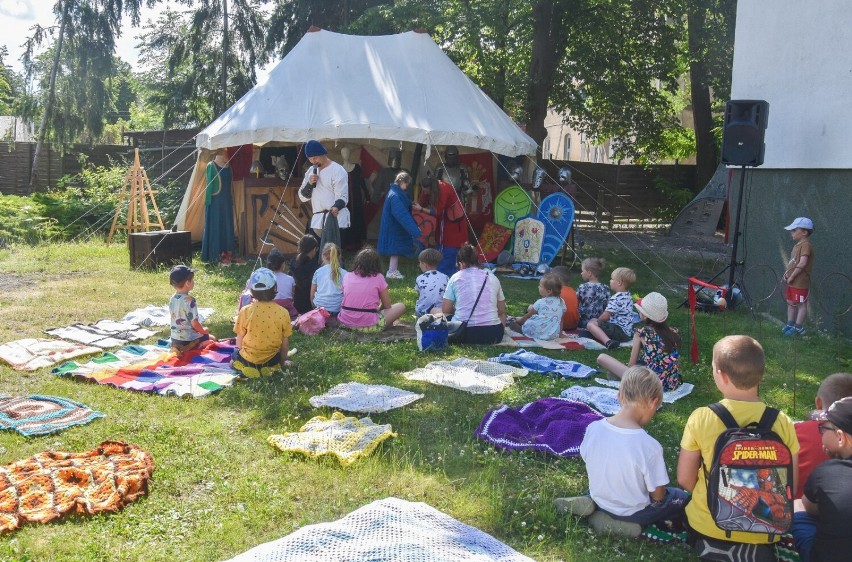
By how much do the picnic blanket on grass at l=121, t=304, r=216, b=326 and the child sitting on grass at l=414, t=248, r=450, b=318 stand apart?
7.05ft

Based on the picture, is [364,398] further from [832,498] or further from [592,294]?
[592,294]

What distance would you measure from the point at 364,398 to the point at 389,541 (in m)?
2.38

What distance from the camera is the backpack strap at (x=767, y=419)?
10.4 ft

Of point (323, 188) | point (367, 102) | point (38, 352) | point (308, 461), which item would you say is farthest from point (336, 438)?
point (367, 102)

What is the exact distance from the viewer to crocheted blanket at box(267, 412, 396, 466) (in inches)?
178

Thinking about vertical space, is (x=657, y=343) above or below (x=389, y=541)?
above

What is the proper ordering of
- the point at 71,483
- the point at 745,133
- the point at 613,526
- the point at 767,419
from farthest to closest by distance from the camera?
the point at 745,133 < the point at 71,483 < the point at 613,526 < the point at 767,419

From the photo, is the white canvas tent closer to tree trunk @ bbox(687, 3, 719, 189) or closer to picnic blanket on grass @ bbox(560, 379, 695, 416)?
picnic blanket on grass @ bbox(560, 379, 695, 416)

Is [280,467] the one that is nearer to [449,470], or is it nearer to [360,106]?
[449,470]

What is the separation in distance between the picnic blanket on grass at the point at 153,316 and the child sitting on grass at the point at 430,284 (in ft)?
7.05

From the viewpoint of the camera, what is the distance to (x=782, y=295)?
9430 mm

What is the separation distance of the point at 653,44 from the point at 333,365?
47.5 feet

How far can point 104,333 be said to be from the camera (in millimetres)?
7332

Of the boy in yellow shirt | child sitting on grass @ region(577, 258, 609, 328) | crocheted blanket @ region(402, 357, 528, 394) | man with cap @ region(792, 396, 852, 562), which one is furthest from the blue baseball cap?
man with cap @ region(792, 396, 852, 562)
